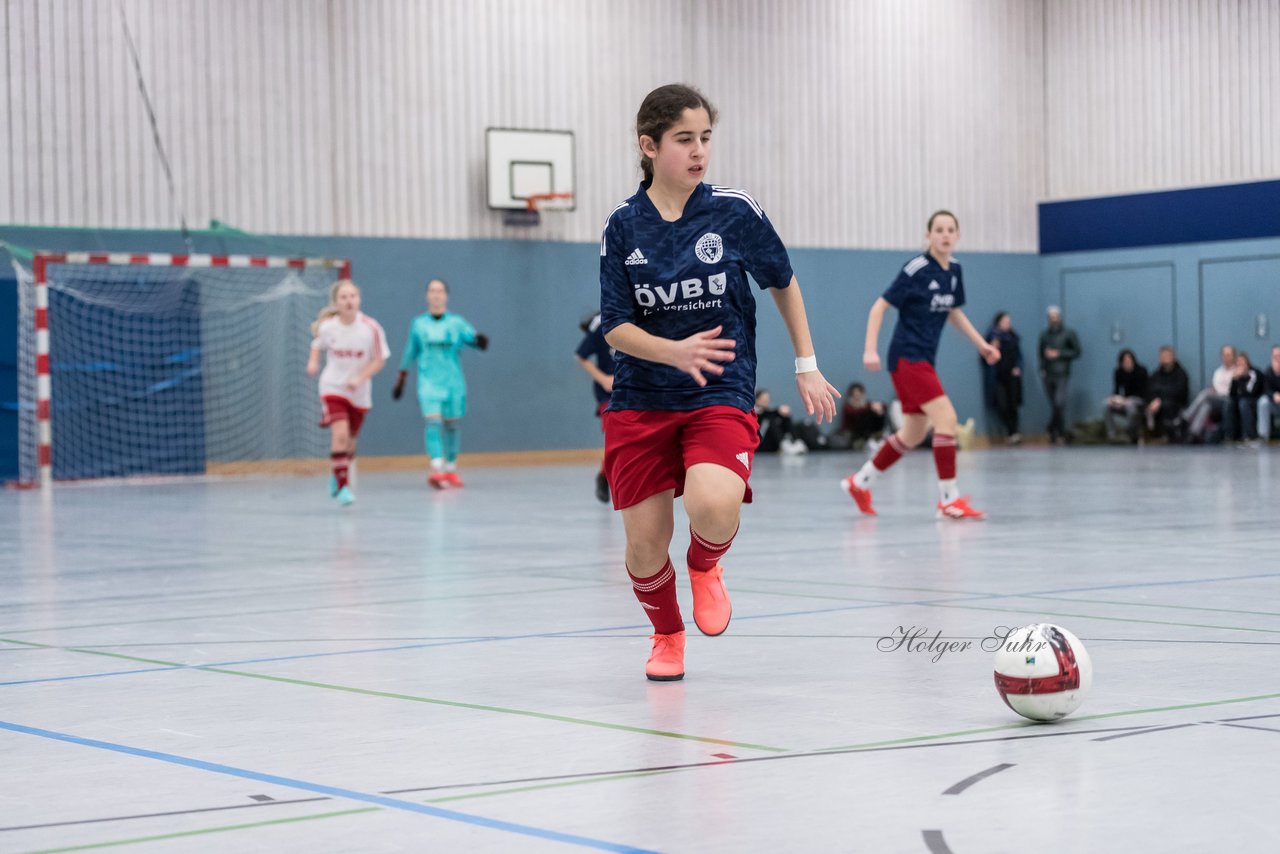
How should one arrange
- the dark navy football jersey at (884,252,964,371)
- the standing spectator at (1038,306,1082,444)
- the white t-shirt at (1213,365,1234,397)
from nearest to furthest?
the dark navy football jersey at (884,252,964,371) → the white t-shirt at (1213,365,1234,397) → the standing spectator at (1038,306,1082,444)

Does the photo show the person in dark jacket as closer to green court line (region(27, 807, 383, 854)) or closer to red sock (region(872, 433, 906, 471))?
red sock (region(872, 433, 906, 471))

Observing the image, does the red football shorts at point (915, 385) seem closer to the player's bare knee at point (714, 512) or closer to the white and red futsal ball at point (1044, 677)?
the player's bare knee at point (714, 512)

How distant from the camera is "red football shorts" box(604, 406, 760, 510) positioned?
545 cm

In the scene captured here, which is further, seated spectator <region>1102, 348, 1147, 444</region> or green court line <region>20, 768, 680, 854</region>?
seated spectator <region>1102, 348, 1147, 444</region>

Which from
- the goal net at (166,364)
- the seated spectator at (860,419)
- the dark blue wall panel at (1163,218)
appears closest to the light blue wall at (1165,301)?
the dark blue wall panel at (1163,218)

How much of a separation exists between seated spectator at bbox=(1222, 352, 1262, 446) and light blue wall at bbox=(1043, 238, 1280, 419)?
175cm

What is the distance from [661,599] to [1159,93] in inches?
1010

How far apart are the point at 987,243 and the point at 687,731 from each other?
26.7 meters

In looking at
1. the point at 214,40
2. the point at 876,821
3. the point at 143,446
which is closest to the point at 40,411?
the point at 143,446

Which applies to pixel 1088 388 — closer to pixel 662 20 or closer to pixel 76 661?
pixel 662 20

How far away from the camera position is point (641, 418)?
557cm

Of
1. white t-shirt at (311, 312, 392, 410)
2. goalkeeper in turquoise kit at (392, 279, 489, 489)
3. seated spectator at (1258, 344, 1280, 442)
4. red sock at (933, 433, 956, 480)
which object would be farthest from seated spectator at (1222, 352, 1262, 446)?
white t-shirt at (311, 312, 392, 410)

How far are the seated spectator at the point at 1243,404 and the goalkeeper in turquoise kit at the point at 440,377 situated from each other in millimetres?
12899

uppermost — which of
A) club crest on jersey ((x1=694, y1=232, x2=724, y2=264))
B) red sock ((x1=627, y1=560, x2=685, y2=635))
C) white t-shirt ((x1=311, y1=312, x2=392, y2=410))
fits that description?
club crest on jersey ((x1=694, y1=232, x2=724, y2=264))
